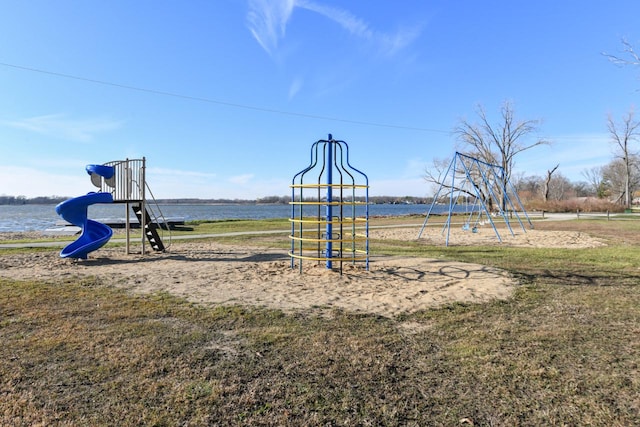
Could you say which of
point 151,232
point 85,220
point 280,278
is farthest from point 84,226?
point 280,278

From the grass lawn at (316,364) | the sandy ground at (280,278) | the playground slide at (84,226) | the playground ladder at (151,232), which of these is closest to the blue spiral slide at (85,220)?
the playground slide at (84,226)

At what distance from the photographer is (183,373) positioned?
356 centimetres

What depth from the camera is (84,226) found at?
36.7ft

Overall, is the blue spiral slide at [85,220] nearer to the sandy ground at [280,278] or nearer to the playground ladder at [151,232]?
the sandy ground at [280,278]

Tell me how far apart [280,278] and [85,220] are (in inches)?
259

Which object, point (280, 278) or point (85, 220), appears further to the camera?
point (85, 220)

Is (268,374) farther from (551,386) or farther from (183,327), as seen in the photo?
(551,386)

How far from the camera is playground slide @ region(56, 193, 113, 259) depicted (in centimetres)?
1039

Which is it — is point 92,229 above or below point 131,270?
above

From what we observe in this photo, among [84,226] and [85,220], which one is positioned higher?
[85,220]

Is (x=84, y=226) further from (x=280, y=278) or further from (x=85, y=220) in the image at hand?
(x=280, y=278)

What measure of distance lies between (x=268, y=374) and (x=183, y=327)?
1771 millimetres

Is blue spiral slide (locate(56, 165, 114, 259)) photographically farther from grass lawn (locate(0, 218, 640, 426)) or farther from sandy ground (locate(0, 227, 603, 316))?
grass lawn (locate(0, 218, 640, 426))

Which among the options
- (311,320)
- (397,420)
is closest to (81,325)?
(311,320)
